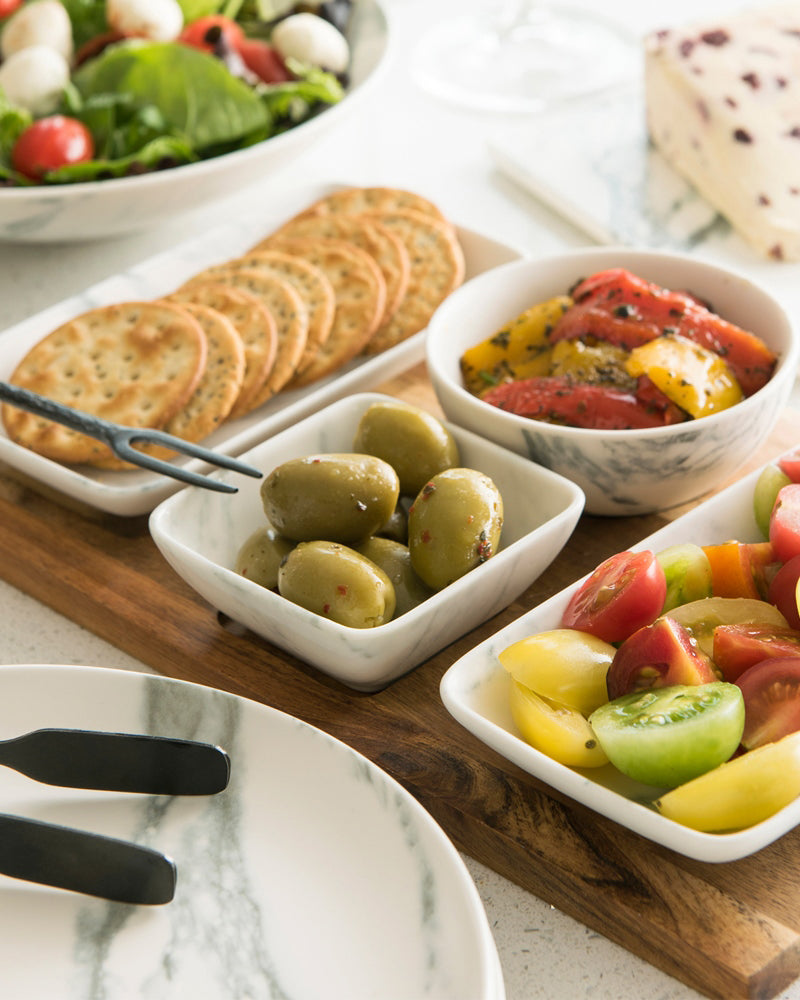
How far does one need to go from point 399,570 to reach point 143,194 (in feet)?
2.79

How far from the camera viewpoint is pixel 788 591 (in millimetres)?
1047

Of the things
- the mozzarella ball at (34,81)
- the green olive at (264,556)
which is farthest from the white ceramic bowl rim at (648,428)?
the mozzarella ball at (34,81)

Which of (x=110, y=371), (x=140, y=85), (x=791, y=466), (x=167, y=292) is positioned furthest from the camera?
(x=140, y=85)

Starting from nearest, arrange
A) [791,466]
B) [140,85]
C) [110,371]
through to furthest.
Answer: [791,466] → [110,371] → [140,85]

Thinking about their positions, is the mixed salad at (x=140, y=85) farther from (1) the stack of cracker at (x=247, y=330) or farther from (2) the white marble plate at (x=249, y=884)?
(2) the white marble plate at (x=249, y=884)

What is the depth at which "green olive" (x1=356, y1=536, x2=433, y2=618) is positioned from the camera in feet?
3.77

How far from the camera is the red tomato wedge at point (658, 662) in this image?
3.13 feet

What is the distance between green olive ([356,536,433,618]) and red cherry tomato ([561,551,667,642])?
159 mm

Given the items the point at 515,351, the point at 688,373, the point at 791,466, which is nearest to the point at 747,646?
the point at 791,466

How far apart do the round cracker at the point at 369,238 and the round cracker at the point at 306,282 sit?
69 millimetres

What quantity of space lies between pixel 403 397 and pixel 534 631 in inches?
22.7

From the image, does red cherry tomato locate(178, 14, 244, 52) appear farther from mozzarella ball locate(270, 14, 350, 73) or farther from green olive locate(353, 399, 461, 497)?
green olive locate(353, 399, 461, 497)

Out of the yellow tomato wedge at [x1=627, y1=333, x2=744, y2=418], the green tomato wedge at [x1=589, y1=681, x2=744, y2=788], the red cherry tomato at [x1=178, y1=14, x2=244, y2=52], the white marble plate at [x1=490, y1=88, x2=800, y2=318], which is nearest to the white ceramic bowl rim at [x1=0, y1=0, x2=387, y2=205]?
the red cherry tomato at [x1=178, y1=14, x2=244, y2=52]

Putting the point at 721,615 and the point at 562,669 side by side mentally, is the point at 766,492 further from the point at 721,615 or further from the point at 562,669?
the point at 562,669
